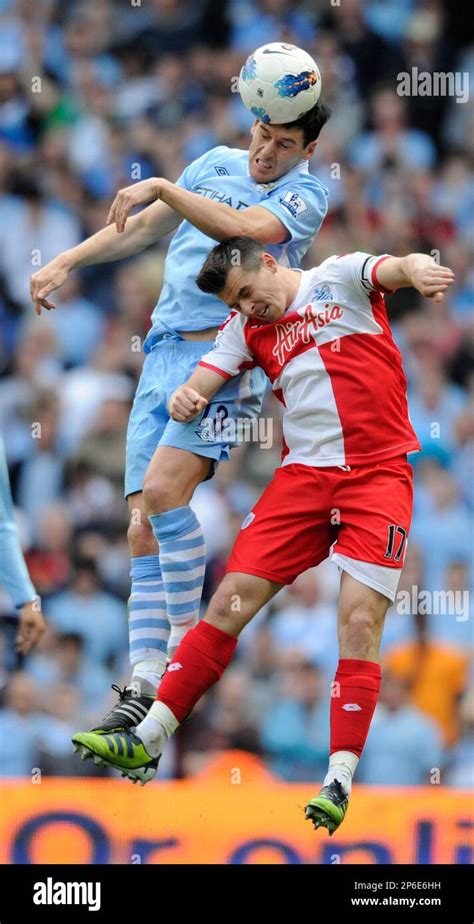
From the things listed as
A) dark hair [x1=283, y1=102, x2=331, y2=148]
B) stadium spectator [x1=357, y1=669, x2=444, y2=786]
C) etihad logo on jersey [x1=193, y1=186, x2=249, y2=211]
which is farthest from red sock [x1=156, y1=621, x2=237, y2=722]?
stadium spectator [x1=357, y1=669, x2=444, y2=786]

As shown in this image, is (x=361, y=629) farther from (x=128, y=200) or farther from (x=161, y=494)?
(x=128, y=200)

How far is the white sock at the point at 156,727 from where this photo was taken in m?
6.20

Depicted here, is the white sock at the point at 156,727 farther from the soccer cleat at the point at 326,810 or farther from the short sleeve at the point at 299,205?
the short sleeve at the point at 299,205

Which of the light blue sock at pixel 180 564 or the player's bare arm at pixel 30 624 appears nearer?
the light blue sock at pixel 180 564

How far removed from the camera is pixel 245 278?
245 inches

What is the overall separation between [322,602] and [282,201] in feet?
13.9

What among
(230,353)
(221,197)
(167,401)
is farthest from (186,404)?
(221,197)

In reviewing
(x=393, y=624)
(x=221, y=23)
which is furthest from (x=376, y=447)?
(x=221, y=23)

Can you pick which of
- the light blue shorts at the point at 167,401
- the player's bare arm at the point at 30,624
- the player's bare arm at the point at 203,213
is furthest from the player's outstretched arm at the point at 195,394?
the player's bare arm at the point at 30,624

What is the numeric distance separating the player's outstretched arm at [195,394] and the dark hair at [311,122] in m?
1.06

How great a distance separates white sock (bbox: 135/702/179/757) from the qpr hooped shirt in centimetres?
114
